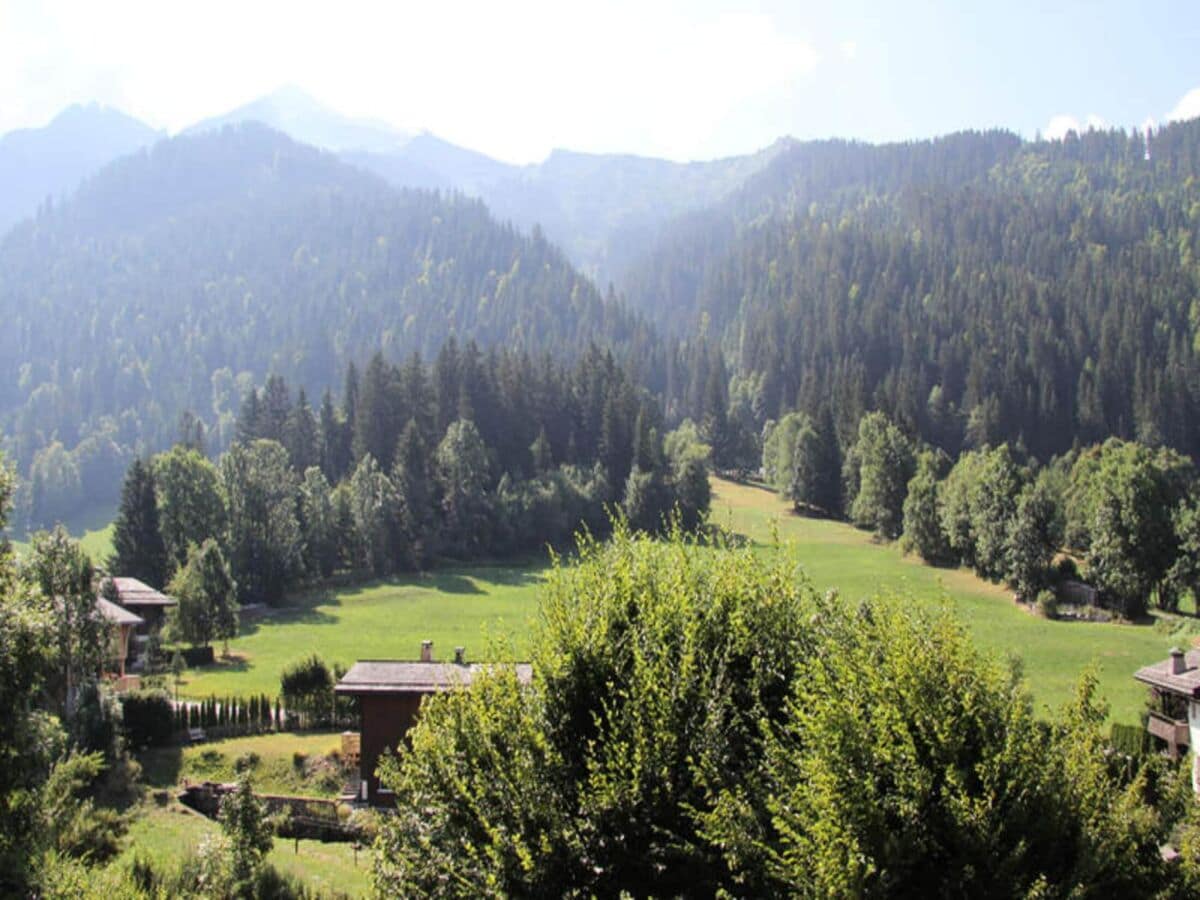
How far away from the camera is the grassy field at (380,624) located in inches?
2083

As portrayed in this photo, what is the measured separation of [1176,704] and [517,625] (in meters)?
38.5

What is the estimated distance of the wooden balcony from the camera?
116 ft

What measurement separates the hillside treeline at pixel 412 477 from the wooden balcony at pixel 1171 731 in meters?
35.0

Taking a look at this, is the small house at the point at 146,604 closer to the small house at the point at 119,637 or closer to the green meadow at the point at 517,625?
the green meadow at the point at 517,625

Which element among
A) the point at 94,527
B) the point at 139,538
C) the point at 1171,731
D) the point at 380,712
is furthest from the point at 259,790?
the point at 94,527

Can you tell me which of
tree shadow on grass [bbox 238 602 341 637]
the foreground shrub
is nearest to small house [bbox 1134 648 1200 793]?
the foreground shrub

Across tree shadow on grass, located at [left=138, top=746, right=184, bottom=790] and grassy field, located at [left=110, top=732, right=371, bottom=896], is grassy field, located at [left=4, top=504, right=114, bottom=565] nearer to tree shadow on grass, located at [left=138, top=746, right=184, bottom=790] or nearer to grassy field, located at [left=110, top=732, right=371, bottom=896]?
tree shadow on grass, located at [left=138, top=746, right=184, bottom=790]

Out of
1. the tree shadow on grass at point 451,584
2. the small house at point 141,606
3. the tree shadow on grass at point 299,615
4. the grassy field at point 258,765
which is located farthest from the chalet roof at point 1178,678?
the tree shadow on grass at point 451,584

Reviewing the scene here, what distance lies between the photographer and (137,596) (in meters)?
61.8

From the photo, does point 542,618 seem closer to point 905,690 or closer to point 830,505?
point 905,690

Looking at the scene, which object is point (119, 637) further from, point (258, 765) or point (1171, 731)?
point (1171, 731)

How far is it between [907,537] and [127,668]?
67.5m

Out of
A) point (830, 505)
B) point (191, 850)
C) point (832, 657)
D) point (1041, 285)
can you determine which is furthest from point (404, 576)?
point (1041, 285)

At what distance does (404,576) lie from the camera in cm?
8806
